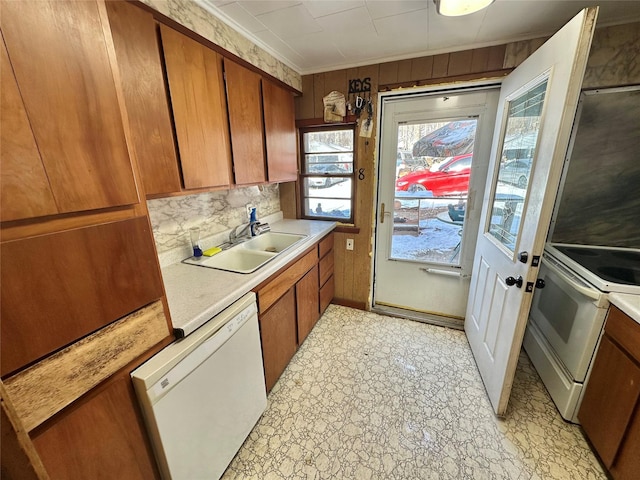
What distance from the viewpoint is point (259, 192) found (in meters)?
2.32

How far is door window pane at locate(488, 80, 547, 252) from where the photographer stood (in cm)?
133

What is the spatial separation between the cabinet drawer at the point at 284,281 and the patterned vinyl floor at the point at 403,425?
0.71 m

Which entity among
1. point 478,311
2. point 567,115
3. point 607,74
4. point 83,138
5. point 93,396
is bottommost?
point 478,311

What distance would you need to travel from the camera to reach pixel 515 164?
1.51 m

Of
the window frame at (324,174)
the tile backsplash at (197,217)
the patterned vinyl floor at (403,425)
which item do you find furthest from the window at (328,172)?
the patterned vinyl floor at (403,425)

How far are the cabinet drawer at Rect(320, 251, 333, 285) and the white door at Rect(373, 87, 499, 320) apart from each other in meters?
0.46

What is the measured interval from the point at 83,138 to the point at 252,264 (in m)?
1.29

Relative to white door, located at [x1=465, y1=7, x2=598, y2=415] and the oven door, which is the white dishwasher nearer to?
white door, located at [x1=465, y1=7, x2=598, y2=415]

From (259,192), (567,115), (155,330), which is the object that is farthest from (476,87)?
(155,330)

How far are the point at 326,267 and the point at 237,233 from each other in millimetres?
905

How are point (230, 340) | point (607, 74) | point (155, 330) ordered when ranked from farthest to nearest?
point (607, 74), point (230, 340), point (155, 330)

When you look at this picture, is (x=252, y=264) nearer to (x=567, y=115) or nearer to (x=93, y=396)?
(x=93, y=396)

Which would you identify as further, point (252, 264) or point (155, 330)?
point (252, 264)

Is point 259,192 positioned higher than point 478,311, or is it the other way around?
point 259,192
